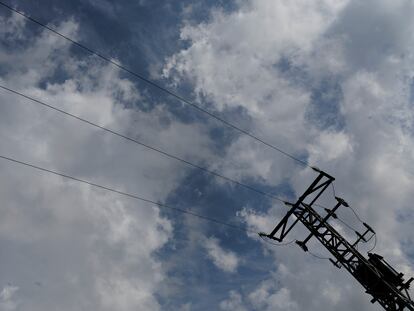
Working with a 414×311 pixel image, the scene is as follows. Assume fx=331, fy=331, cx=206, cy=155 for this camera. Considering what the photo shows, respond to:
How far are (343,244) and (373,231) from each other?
2.13 meters

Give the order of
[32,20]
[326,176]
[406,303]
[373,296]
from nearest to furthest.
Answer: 1. [32,20]
2. [406,303]
3. [373,296]
4. [326,176]

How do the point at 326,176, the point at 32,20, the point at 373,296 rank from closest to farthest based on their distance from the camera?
1. the point at 32,20
2. the point at 373,296
3. the point at 326,176

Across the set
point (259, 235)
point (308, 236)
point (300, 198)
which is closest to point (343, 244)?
point (308, 236)

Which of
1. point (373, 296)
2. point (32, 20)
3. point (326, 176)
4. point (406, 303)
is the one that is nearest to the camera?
point (32, 20)

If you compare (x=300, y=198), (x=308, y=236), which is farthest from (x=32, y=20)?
(x=308, y=236)

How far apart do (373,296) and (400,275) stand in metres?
1.55

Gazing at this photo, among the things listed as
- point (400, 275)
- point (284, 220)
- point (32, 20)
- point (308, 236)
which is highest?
point (32, 20)

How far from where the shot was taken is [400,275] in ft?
49.5

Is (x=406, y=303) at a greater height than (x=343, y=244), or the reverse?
(x=343, y=244)

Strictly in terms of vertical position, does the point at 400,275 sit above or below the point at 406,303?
above

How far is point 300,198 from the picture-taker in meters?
17.1

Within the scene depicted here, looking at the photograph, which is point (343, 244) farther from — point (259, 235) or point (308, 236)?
point (259, 235)

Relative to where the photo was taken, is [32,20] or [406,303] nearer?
[32,20]

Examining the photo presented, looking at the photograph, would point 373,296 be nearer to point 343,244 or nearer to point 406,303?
point 406,303
